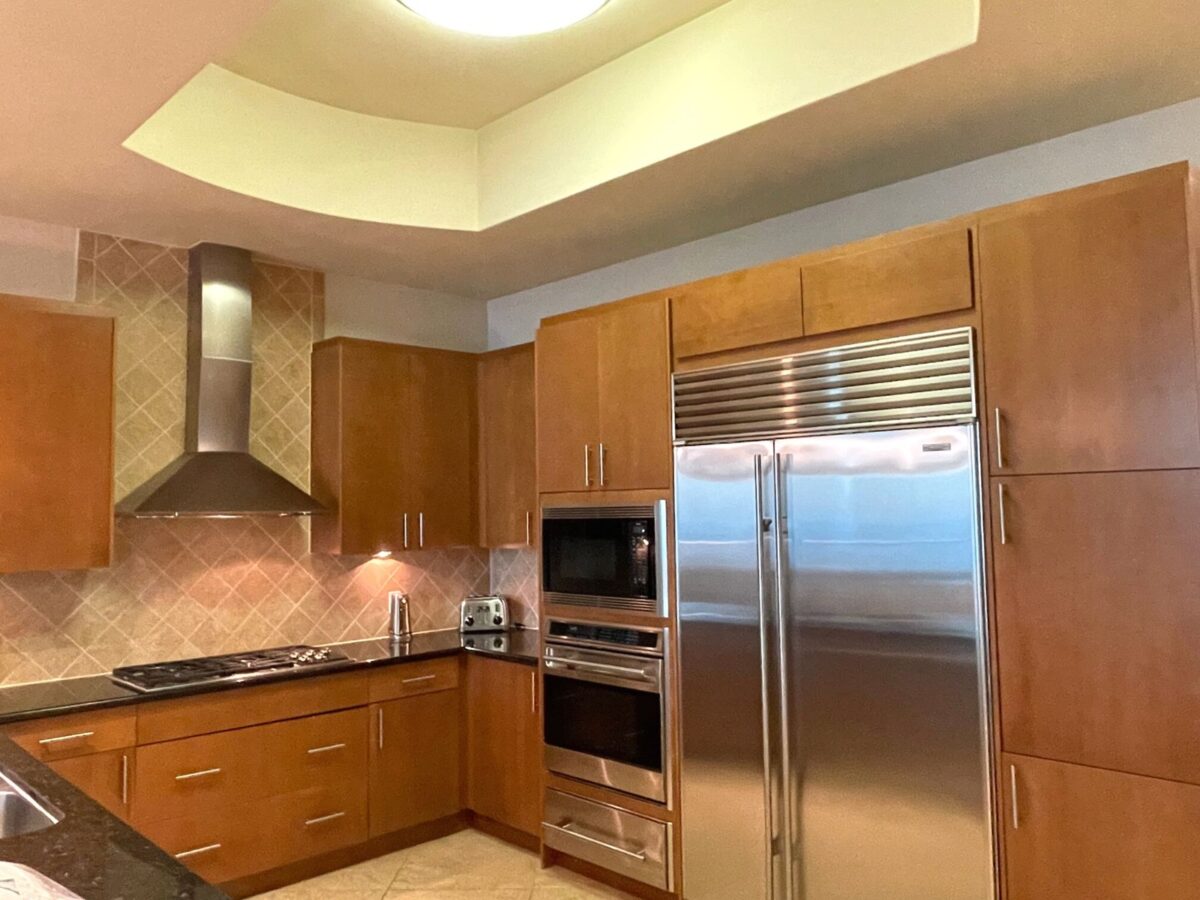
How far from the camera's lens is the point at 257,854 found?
340 centimetres

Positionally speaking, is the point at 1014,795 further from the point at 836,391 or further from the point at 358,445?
the point at 358,445

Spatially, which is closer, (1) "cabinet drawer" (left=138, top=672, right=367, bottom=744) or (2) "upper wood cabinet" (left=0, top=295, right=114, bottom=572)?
(2) "upper wood cabinet" (left=0, top=295, right=114, bottom=572)

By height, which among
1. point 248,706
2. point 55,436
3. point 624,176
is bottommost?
point 248,706

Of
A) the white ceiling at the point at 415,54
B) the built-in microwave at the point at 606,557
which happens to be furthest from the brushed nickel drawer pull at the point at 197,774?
the white ceiling at the point at 415,54

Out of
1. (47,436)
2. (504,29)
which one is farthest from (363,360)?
(504,29)

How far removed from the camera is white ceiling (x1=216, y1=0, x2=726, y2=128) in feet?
8.93

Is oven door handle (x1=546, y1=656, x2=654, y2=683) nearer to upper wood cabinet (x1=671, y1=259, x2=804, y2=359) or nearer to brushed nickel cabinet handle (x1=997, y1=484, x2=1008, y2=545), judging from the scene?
upper wood cabinet (x1=671, y1=259, x2=804, y2=359)

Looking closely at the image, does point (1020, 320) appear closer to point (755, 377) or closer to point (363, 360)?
point (755, 377)

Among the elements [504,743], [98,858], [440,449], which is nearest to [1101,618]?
[98,858]

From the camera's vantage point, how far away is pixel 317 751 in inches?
142

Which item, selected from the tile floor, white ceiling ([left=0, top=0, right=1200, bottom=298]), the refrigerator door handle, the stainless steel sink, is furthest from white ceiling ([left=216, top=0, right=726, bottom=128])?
the tile floor

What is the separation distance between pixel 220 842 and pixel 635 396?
2288 millimetres

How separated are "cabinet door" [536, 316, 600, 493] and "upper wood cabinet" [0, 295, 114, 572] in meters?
1.63

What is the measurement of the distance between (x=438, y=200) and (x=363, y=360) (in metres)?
0.92
